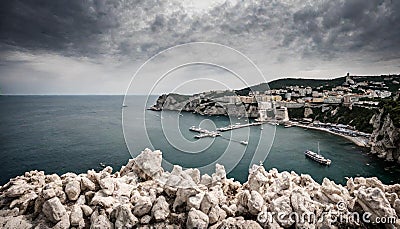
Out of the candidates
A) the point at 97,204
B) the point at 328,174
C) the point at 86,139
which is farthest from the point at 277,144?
the point at 97,204

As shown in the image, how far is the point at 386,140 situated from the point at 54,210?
31579mm

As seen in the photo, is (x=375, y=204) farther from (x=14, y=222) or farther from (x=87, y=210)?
(x=14, y=222)

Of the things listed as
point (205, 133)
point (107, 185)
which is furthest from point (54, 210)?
point (205, 133)

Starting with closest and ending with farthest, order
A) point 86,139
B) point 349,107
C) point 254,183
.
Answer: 1. point 254,183
2. point 86,139
3. point 349,107

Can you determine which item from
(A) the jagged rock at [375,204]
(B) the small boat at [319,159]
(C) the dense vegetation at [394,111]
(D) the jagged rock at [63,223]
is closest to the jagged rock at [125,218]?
(D) the jagged rock at [63,223]

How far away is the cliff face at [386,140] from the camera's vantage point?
81.3ft

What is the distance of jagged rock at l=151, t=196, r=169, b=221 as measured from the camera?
4.67m

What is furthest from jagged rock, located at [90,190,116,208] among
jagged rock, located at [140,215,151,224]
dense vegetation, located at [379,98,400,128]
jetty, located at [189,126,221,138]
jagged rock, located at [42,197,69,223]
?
dense vegetation, located at [379,98,400,128]

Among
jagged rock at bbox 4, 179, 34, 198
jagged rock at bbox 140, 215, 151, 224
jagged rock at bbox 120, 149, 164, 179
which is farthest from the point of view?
jagged rock at bbox 120, 149, 164, 179

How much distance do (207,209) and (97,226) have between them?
2.11 m

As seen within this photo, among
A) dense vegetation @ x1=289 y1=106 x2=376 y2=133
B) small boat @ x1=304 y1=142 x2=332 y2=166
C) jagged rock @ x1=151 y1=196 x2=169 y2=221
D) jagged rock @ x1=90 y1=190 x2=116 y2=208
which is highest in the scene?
jagged rock @ x1=90 y1=190 x2=116 y2=208

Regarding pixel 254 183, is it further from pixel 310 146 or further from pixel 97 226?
pixel 310 146

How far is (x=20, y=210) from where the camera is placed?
15.8 feet

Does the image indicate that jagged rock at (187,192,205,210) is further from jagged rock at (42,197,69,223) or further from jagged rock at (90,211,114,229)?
jagged rock at (42,197,69,223)
